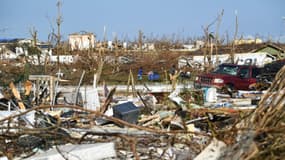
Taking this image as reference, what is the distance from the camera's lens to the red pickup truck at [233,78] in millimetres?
14805

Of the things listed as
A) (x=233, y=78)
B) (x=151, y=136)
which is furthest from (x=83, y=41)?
(x=151, y=136)

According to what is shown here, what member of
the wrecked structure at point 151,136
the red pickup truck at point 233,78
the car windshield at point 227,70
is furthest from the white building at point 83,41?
the wrecked structure at point 151,136

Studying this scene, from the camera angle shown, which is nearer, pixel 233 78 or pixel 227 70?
pixel 233 78

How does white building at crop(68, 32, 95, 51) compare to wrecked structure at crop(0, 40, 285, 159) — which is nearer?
wrecked structure at crop(0, 40, 285, 159)

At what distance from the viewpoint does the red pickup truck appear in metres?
14.8

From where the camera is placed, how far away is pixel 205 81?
15.1 metres

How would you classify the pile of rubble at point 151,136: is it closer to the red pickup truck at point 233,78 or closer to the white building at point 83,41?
the red pickup truck at point 233,78

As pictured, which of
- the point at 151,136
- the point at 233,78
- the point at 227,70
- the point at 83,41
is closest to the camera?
the point at 151,136

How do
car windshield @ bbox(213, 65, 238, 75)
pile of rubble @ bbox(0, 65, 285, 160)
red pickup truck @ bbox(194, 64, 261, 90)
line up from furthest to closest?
car windshield @ bbox(213, 65, 238, 75) < red pickup truck @ bbox(194, 64, 261, 90) < pile of rubble @ bbox(0, 65, 285, 160)

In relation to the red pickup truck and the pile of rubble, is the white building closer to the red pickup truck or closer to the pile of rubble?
the red pickup truck

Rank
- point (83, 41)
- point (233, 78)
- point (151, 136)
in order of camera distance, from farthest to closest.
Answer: point (83, 41) < point (233, 78) < point (151, 136)

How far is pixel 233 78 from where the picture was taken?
15117mm

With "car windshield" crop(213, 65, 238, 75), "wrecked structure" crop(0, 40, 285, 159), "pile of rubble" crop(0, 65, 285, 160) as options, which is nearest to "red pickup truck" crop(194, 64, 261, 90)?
"car windshield" crop(213, 65, 238, 75)

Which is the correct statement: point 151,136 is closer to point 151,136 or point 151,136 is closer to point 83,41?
point 151,136
